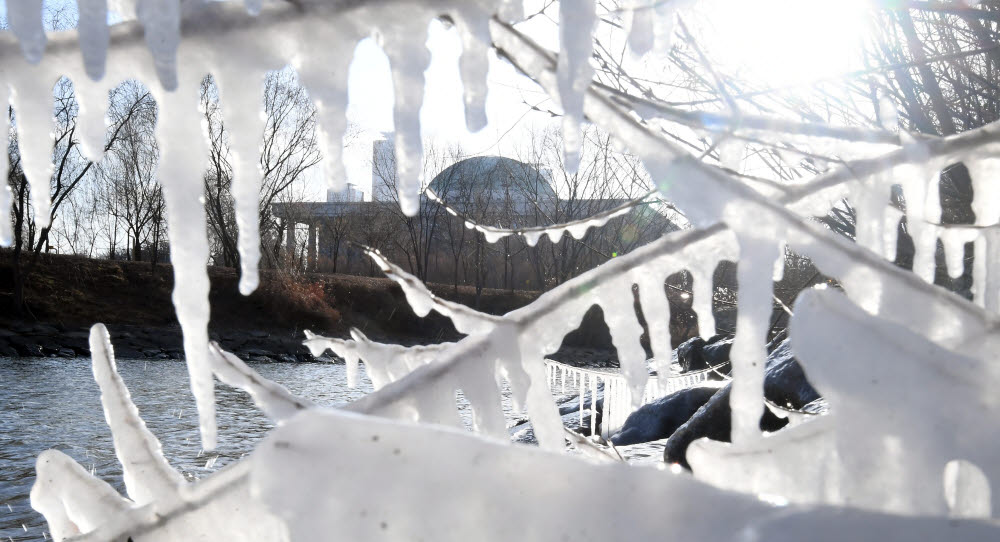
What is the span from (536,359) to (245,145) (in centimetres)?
42

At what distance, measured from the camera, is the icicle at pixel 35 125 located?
61 cm

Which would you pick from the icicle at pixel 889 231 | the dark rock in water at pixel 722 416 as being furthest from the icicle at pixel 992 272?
the dark rock in water at pixel 722 416

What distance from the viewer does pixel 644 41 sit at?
2.07ft

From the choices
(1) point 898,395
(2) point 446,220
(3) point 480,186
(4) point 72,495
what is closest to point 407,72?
(1) point 898,395

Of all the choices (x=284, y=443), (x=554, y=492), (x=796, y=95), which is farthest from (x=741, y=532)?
(x=796, y=95)

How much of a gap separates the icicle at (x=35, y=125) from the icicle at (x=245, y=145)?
15 centimetres

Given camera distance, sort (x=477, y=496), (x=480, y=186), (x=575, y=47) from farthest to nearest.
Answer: (x=480, y=186)
(x=575, y=47)
(x=477, y=496)

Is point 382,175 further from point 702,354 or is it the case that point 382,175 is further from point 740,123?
point 740,123

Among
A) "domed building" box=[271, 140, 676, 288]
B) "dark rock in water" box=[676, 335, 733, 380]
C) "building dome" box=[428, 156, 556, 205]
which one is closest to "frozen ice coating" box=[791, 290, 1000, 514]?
"dark rock in water" box=[676, 335, 733, 380]

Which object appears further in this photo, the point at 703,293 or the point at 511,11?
the point at 703,293

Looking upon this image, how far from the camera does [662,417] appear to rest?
20.8ft

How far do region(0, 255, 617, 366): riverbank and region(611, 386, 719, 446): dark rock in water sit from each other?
530 inches

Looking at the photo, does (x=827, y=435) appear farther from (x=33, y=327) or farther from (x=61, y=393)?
(x=33, y=327)

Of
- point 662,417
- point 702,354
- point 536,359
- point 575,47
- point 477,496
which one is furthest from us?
point 702,354
